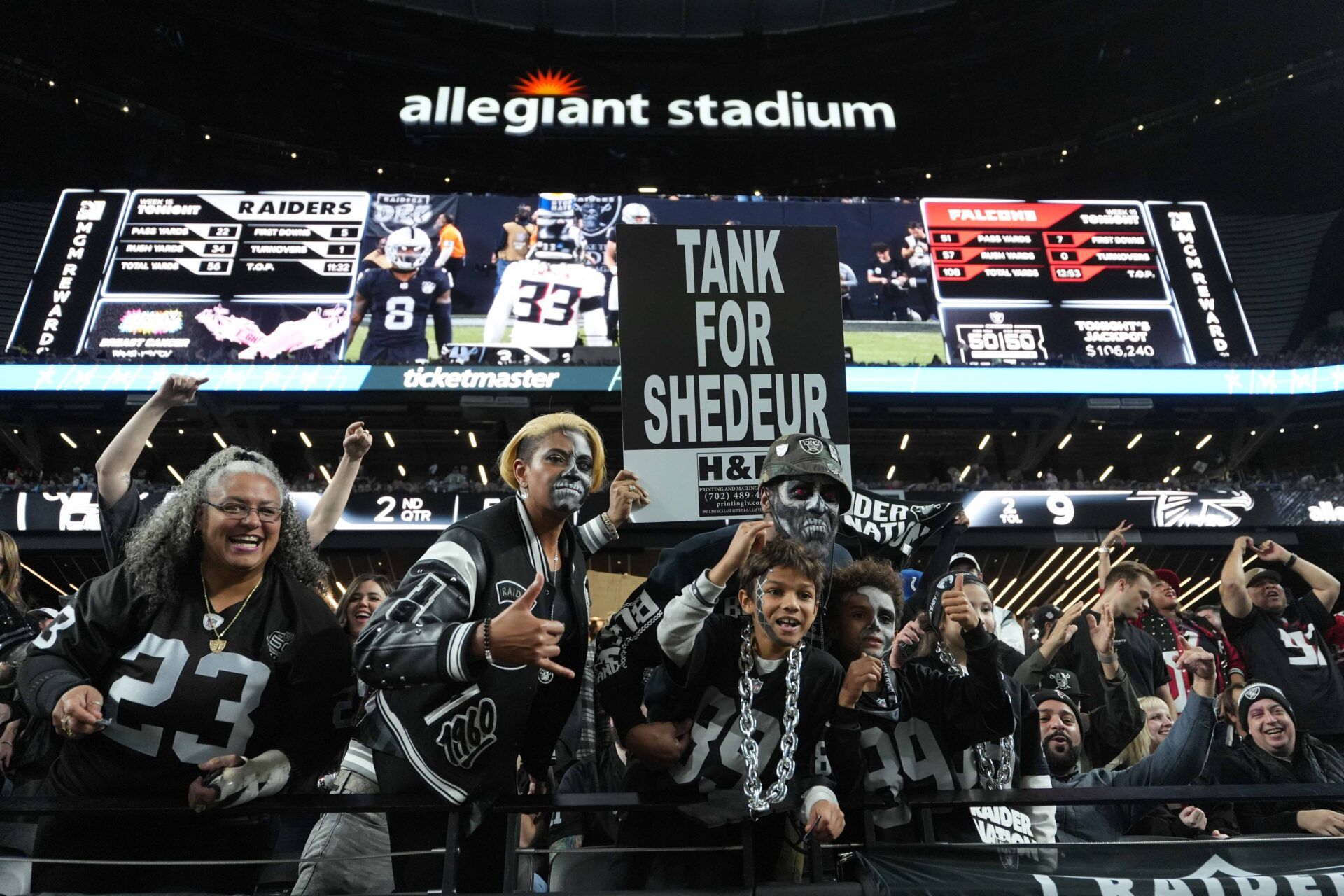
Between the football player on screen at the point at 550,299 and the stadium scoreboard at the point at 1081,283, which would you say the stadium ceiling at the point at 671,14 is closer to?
the stadium scoreboard at the point at 1081,283

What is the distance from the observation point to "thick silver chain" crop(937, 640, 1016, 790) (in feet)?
10.8

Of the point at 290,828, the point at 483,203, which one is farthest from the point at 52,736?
the point at 483,203

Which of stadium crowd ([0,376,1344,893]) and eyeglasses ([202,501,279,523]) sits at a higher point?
eyeglasses ([202,501,279,523])

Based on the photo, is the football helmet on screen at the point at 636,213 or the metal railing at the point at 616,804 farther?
the football helmet on screen at the point at 636,213

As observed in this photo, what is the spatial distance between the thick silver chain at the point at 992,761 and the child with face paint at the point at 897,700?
0.06 m

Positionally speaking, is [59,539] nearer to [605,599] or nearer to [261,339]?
[261,339]

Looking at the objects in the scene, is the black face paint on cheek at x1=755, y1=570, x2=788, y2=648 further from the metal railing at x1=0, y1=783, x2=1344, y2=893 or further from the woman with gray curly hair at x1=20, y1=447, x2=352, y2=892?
the woman with gray curly hair at x1=20, y1=447, x2=352, y2=892

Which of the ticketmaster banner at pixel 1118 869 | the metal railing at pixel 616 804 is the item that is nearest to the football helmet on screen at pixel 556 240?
the metal railing at pixel 616 804

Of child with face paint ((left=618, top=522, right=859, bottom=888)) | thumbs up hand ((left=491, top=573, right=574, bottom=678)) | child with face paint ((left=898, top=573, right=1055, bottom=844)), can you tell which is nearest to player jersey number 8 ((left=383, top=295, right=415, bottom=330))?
child with face paint ((left=898, top=573, right=1055, bottom=844))

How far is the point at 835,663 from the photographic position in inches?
114

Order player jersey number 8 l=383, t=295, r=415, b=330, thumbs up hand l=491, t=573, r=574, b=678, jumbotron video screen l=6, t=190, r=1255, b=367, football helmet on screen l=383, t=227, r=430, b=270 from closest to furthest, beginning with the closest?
thumbs up hand l=491, t=573, r=574, b=678 → jumbotron video screen l=6, t=190, r=1255, b=367 → player jersey number 8 l=383, t=295, r=415, b=330 → football helmet on screen l=383, t=227, r=430, b=270

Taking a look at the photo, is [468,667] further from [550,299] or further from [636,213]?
[636,213]

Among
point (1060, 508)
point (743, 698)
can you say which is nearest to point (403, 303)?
point (1060, 508)

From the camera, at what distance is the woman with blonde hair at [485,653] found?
7.63ft
